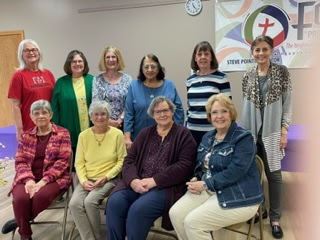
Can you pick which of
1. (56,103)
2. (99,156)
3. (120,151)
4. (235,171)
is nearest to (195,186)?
(235,171)

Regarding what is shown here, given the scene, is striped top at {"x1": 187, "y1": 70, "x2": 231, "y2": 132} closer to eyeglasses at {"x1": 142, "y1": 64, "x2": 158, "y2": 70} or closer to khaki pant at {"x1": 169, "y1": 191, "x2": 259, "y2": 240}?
Result: eyeglasses at {"x1": 142, "y1": 64, "x2": 158, "y2": 70}

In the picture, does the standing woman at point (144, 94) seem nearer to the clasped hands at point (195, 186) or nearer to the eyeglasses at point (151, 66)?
the eyeglasses at point (151, 66)

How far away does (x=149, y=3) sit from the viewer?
433 cm

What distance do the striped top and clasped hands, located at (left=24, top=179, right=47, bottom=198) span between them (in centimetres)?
124

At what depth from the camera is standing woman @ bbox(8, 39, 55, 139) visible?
101 inches

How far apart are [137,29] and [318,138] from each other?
14.0 feet

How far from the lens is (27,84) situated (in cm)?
256

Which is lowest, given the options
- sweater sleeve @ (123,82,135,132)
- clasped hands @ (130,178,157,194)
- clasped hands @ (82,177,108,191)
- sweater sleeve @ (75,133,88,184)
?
clasped hands @ (82,177,108,191)

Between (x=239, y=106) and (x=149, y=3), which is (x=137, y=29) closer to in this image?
(x=149, y=3)

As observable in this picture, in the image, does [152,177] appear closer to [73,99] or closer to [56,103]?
[73,99]

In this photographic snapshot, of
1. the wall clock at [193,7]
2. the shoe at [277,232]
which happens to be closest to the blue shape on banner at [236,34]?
the wall clock at [193,7]

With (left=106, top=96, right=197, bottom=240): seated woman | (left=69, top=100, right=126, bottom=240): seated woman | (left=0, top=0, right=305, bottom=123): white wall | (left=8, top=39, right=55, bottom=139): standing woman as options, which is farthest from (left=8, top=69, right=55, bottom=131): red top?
(left=0, top=0, right=305, bottom=123): white wall

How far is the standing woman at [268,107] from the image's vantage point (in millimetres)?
2158

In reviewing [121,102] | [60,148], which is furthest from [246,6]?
[60,148]
